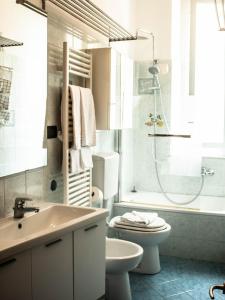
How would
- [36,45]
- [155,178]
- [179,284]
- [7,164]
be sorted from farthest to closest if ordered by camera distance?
[155,178]
[179,284]
[36,45]
[7,164]

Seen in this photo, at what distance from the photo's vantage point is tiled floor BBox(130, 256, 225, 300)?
2.90m

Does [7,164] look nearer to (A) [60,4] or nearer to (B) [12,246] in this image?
(B) [12,246]

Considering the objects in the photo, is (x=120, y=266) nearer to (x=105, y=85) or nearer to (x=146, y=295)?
(x=146, y=295)

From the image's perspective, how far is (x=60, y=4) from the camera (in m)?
2.47

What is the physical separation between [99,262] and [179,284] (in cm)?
117

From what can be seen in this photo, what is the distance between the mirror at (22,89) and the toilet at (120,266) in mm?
821

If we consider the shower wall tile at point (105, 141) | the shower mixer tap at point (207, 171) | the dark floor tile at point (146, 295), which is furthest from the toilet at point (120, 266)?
the shower mixer tap at point (207, 171)

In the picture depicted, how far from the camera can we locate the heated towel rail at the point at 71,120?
8.40ft

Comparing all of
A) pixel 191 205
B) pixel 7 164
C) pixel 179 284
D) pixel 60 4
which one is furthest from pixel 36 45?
pixel 191 205

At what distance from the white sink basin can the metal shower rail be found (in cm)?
127

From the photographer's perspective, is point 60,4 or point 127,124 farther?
point 127,124

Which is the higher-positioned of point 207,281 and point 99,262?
point 99,262

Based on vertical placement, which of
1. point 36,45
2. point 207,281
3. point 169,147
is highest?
point 36,45

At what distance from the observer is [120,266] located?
2543mm
